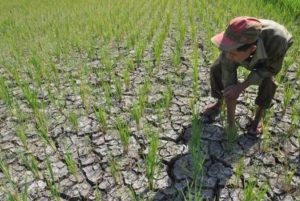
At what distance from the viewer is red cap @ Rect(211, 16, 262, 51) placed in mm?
2137

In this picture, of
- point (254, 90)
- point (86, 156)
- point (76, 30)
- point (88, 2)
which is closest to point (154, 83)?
point (254, 90)

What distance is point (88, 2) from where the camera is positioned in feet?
25.4

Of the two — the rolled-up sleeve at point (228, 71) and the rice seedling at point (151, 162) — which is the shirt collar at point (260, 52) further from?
the rice seedling at point (151, 162)

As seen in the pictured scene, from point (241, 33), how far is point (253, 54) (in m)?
0.25

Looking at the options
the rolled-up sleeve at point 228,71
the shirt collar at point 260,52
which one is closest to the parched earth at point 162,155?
the rolled-up sleeve at point 228,71

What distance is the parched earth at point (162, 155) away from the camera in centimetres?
221

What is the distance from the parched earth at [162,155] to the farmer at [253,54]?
0.23m

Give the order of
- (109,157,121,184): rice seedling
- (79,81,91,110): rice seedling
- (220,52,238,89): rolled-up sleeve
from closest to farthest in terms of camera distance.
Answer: (109,157,121,184): rice seedling → (220,52,238,89): rolled-up sleeve → (79,81,91,110): rice seedling

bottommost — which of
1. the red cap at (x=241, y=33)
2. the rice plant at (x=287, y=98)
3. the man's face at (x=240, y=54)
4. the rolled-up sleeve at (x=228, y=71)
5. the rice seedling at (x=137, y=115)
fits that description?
the rice seedling at (x=137, y=115)

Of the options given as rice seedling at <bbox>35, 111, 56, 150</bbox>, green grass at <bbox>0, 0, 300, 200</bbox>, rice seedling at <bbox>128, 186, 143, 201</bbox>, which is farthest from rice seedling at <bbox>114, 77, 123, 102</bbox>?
rice seedling at <bbox>128, 186, 143, 201</bbox>

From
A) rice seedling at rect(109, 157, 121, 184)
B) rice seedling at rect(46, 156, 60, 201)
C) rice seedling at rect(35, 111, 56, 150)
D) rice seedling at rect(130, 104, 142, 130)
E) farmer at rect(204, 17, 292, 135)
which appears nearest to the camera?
rice seedling at rect(46, 156, 60, 201)

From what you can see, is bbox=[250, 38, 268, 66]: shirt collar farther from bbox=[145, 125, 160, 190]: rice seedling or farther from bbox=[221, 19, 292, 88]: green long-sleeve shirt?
bbox=[145, 125, 160, 190]: rice seedling

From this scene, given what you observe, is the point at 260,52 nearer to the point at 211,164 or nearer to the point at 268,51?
the point at 268,51

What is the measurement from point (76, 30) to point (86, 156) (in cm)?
324
